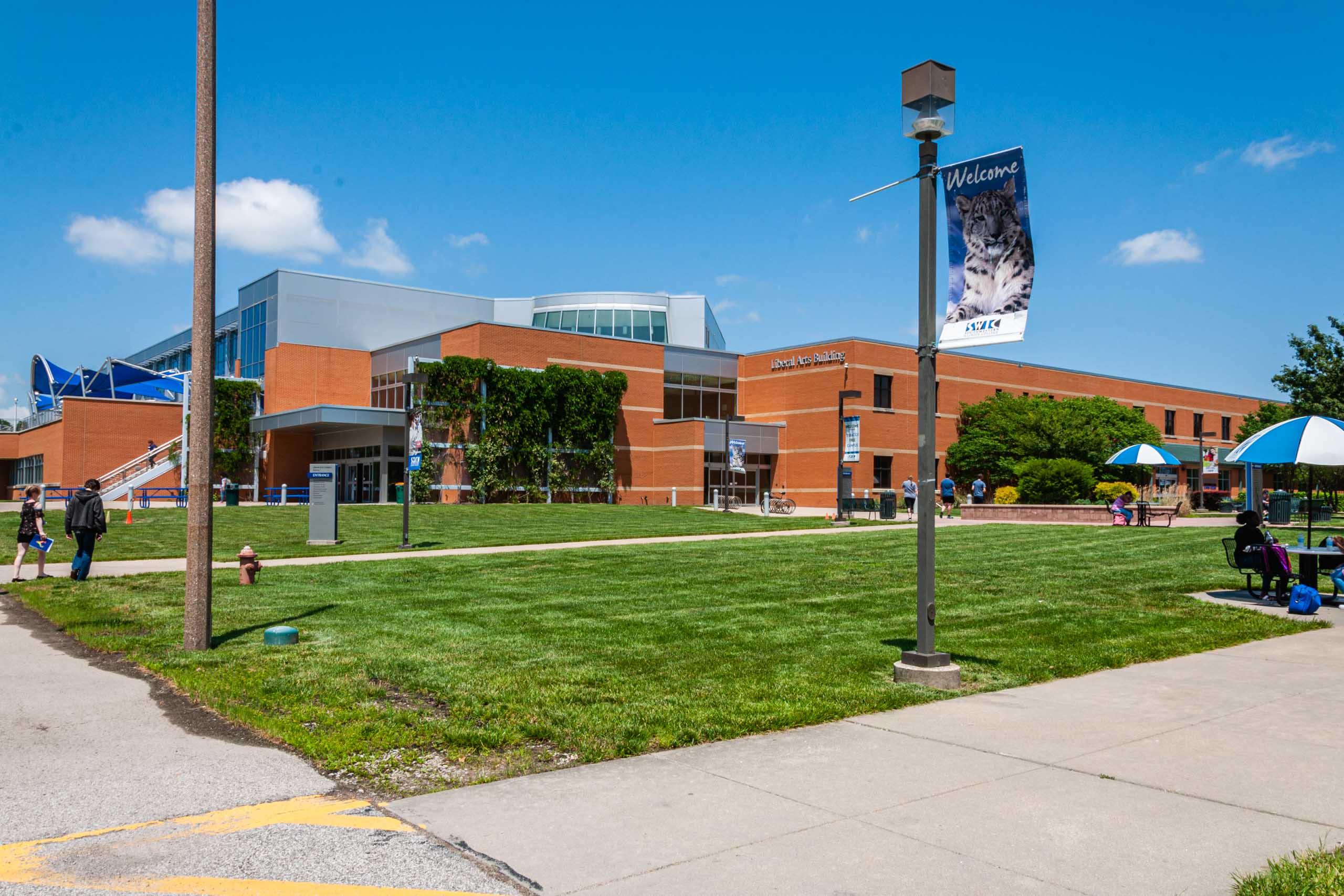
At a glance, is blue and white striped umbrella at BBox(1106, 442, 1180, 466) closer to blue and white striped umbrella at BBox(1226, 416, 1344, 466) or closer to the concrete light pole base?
blue and white striped umbrella at BBox(1226, 416, 1344, 466)

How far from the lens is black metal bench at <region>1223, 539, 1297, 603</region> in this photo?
520 inches

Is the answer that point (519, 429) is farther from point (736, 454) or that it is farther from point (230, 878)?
point (230, 878)

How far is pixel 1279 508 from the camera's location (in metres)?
33.6

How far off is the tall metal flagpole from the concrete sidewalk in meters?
5.38

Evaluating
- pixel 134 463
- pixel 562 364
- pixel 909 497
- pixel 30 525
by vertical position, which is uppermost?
pixel 562 364

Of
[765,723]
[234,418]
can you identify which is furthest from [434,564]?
[234,418]

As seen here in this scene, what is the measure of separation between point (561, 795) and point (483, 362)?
43831 millimetres

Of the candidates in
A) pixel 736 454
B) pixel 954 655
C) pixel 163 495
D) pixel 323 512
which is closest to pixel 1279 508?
pixel 736 454

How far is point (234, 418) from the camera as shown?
54.1 meters

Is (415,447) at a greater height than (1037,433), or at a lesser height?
lesser

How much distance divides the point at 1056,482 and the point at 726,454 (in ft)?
47.7

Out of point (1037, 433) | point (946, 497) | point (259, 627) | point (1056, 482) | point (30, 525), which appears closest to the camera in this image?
point (259, 627)

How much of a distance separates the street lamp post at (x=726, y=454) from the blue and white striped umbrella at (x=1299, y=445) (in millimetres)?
26013

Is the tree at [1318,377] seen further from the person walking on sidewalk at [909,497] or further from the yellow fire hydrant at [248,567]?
the yellow fire hydrant at [248,567]
